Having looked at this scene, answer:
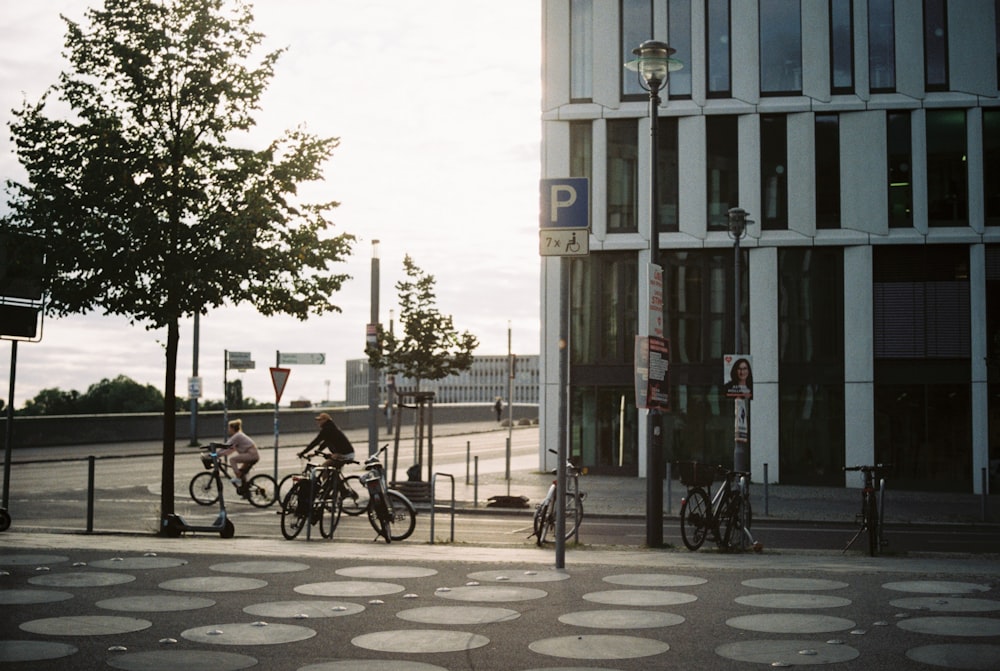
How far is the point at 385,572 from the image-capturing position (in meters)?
10.1

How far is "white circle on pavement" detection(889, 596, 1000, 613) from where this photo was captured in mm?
8039

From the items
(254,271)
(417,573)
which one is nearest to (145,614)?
(417,573)

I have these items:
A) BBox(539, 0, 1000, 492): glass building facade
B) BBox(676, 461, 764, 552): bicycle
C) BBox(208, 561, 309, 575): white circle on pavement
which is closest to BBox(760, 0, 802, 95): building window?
BBox(539, 0, 1000, 492): glass building facade

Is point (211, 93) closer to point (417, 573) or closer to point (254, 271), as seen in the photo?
point (254, 271)

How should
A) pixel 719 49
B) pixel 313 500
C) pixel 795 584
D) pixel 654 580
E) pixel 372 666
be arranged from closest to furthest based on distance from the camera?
pixel 372 666 < pixel 795 584 < pixel 654 580 < pixel 313 500 < pixel 719 49

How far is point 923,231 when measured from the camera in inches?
1204

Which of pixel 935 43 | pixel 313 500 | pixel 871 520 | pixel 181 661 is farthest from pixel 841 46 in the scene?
pixel 181 661

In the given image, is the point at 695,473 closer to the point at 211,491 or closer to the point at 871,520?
the point at 871,520

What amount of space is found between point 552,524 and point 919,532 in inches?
314

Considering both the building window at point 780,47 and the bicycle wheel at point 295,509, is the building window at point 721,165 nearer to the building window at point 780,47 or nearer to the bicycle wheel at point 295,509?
the building window at point 780,47

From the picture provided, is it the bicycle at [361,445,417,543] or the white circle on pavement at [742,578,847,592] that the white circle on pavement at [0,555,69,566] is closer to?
the bicycle at [361,445,417,543]

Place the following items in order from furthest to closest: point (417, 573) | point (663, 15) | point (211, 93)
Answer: point (663, 15)
point (211, 93)
point (417, 573)

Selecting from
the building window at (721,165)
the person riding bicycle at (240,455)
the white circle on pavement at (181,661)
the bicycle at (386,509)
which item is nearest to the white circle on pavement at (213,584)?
the white circle on pavement at (181,661)

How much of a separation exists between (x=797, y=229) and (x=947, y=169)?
431cm
